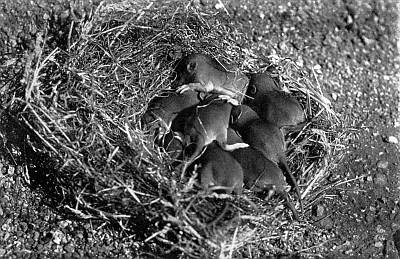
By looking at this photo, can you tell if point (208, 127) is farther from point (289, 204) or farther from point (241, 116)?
point (289, 204)

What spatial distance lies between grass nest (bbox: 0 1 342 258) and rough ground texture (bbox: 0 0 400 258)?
7 centimetres

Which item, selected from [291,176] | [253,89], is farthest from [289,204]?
[253,89]

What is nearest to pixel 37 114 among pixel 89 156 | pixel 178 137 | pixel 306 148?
pixel 89 156

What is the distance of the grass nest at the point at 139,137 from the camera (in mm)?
2070

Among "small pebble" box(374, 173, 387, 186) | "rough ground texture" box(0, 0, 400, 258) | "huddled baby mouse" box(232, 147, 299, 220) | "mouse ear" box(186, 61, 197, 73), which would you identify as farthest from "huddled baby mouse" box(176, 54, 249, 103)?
"small pebble" box(374, 173, 387, 186)

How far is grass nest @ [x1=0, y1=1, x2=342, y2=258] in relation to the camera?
2.07 m

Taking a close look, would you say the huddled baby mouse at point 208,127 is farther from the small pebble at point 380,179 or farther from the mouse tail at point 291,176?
the small pebble at point 380,179

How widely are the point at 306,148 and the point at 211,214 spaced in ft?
1.53

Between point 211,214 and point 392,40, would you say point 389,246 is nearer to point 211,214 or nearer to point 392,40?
point 211,214

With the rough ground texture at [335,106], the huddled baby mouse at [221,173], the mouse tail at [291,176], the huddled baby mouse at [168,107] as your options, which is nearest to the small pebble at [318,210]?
the rough ground texture at [335,106]

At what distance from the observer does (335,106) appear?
103 inches

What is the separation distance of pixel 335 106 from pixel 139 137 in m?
0.80

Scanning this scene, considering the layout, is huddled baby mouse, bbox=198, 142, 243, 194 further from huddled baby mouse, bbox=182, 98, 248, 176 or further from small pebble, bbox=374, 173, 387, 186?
small pebble, bbox=374, 173, 387, 186

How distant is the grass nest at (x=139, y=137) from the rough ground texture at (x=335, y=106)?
0.07 metres
